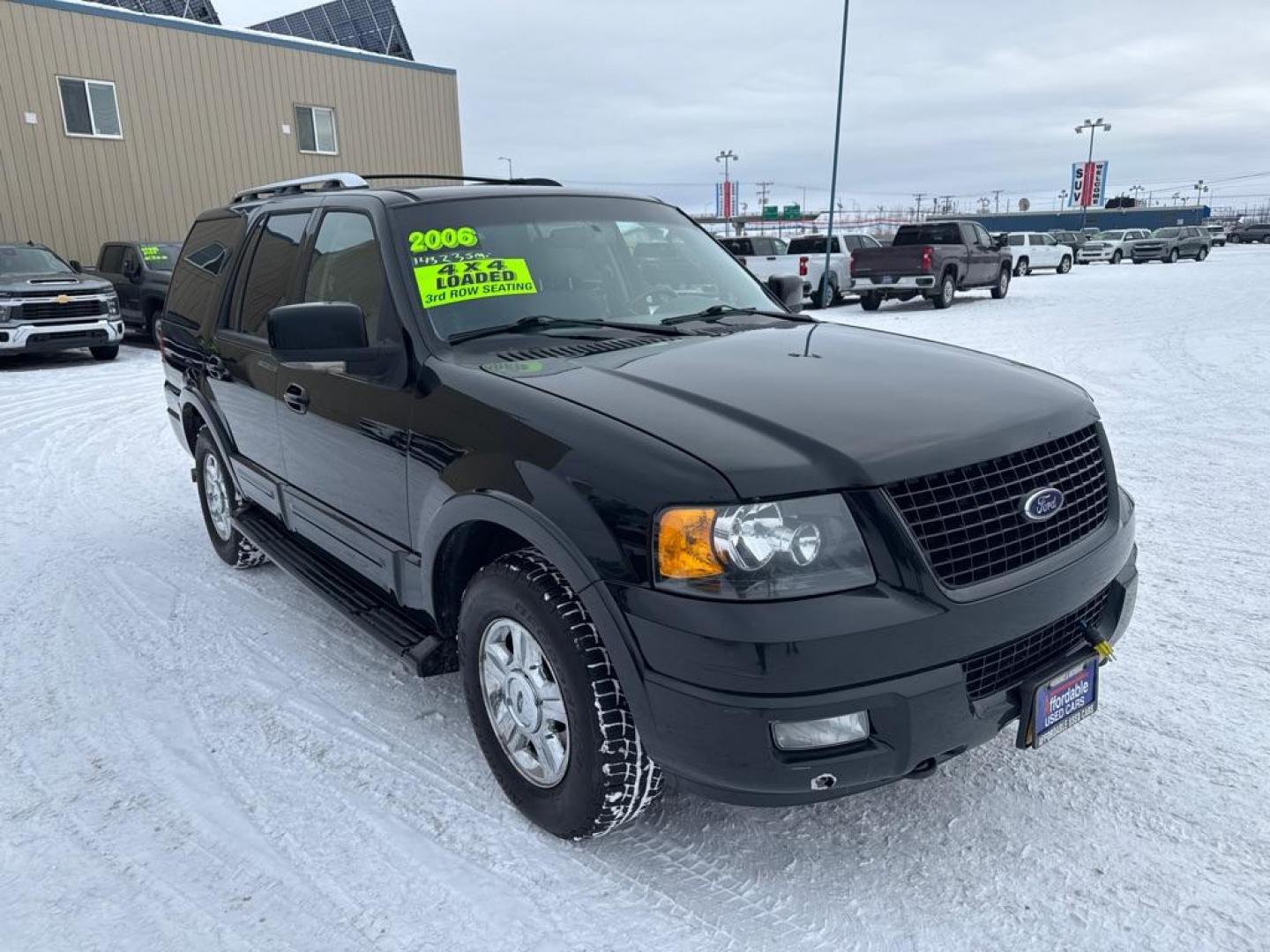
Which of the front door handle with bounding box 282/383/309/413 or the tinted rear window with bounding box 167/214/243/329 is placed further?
the tinted rear window with bounding box 167/214/243/329

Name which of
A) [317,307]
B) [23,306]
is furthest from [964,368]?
[23,306]

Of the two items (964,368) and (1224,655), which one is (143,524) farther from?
(1224,655)

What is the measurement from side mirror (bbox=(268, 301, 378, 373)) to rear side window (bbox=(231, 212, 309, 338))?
3.57 feet

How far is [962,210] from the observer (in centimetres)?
11219

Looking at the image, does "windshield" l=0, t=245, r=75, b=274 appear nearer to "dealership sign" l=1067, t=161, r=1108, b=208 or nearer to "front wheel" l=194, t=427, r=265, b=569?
"front wheel" l=194, t=427, r=265, b=569

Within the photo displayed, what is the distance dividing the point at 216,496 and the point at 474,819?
3.10 m

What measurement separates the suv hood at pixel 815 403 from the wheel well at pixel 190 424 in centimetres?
328

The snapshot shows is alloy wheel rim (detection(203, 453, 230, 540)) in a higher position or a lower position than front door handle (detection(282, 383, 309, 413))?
lower

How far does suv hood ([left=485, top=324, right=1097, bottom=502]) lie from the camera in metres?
2.18

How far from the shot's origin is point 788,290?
4.38m

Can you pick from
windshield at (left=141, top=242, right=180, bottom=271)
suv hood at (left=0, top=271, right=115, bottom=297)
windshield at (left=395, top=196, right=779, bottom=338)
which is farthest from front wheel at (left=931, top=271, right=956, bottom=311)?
windshield at (left=395, top=196, right=779, bottom=338)

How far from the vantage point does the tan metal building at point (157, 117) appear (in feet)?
58.8


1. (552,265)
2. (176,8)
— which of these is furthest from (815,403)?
(176,8)

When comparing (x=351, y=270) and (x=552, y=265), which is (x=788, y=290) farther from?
(x=351, y=270)
